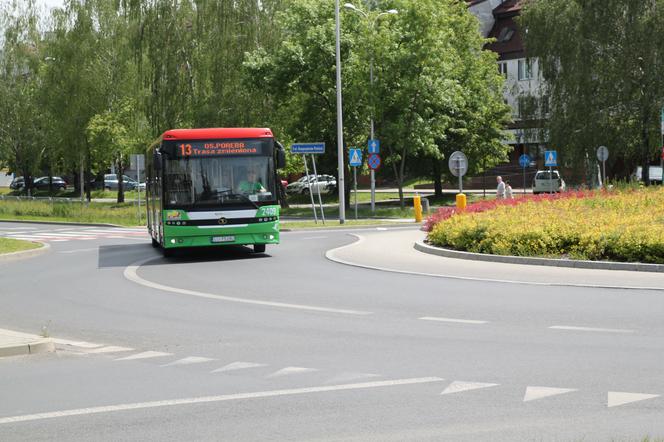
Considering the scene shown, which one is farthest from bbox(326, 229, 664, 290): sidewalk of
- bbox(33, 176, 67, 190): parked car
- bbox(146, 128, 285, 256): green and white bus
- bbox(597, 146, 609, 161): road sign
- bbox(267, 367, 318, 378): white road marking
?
bbox(33, 176, 67, 190): parked car

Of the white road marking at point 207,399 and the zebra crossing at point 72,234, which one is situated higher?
the white road marking at point 207,399

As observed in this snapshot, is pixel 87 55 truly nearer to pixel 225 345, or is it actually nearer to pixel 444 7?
pixel 444 7

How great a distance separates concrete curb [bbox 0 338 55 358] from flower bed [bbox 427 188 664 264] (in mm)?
11056

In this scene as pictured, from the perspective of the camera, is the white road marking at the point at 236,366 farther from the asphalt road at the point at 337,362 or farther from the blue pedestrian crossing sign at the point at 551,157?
the blue pedestrian crossing sign at the point at 551,157

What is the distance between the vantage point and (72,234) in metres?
38.9

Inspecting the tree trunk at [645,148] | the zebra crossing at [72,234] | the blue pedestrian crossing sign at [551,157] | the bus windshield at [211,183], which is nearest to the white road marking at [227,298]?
the bus windshield at [211,183]

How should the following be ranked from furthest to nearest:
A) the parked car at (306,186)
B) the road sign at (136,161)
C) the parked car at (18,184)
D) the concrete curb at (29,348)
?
the parked car at (18,184) < the parked car at (306,186) < the road sign at (136,161) < the concrete curb at (29,348)

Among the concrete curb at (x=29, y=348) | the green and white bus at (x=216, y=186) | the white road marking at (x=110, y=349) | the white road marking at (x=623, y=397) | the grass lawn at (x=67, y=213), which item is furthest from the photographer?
the grass lawn at (x=67, y=213)

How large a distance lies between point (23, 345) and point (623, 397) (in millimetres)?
5869

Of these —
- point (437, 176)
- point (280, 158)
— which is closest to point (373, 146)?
point (437, 176)

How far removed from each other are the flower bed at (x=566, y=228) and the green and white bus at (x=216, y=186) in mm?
4231

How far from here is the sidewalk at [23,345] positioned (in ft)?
34.0

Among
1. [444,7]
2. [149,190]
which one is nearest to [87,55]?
[444,7]

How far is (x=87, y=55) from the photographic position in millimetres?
67625
